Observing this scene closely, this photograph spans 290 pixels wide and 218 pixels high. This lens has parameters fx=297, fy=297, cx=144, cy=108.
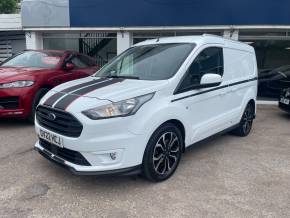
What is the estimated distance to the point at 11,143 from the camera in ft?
17.0

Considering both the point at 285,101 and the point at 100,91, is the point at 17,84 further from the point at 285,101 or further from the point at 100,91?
the point at 285,101

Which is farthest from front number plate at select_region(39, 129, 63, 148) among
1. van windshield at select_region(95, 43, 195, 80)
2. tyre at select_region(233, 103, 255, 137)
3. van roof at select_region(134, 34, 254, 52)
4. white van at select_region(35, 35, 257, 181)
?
tyre at select_region(233, 103, 255, 137)

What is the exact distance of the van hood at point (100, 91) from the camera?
11.2 feet

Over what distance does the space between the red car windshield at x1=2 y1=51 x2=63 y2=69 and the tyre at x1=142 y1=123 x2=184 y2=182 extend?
158 inches

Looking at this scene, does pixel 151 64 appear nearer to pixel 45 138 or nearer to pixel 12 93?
pixel 45 138

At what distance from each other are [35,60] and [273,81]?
7164 millimetres

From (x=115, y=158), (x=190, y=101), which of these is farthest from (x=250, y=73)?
(x=115, y=158)

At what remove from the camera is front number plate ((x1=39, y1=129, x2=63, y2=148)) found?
11.3ft

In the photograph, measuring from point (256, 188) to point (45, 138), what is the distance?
2686 millimetres

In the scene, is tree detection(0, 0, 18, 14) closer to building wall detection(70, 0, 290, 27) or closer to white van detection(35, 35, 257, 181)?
building wall detection(70, 0, 290, 27)

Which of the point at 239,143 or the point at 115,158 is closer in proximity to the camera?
the point at 115,158

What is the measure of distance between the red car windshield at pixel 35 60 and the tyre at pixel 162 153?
4.01 metres

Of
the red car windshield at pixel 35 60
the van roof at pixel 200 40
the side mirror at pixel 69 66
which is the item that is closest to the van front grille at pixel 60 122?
the van roof at pixel 200 40

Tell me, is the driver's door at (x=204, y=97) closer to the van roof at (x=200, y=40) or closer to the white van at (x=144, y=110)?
the white van at (x=144, y=110)
